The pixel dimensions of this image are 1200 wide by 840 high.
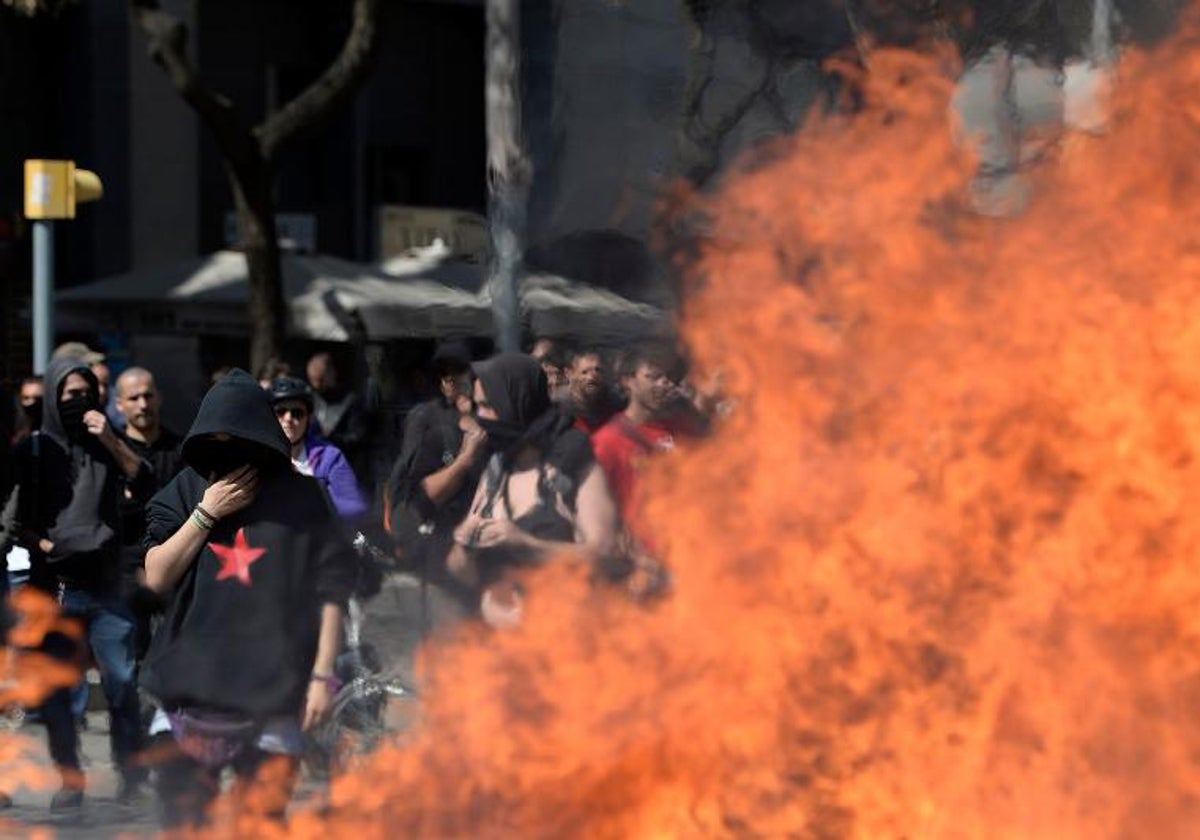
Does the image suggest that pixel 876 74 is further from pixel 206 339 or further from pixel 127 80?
pixel 127 80

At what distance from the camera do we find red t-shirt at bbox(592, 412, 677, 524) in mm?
7359

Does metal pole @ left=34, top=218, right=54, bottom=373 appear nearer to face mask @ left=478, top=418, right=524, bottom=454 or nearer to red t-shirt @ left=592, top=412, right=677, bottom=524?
face mask @ left=478, top=418, right=524, bottom=454

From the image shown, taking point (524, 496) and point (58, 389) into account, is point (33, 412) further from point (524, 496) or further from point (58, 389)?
point (524, 496)

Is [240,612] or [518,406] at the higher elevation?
[518,406]

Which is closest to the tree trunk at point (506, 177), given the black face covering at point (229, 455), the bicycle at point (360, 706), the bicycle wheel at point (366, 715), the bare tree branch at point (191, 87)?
the black face covering at point (229, 455)

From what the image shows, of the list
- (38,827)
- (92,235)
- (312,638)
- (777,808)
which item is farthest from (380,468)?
(92,235)

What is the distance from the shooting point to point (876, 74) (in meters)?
6.07

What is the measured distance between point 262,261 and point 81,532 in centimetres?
798

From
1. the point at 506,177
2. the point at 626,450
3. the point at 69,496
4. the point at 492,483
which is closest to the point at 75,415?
the point at 69,496

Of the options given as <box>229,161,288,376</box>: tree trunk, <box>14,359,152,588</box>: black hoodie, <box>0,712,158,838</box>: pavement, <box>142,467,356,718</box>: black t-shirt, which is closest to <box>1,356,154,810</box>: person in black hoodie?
<box>14,359,152,588</box>: black hoodie

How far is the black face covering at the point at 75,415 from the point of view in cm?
901

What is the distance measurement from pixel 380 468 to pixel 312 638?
3563 mm

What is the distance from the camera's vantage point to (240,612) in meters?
5.96

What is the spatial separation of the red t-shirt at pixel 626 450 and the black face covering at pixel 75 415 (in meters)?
2.31
